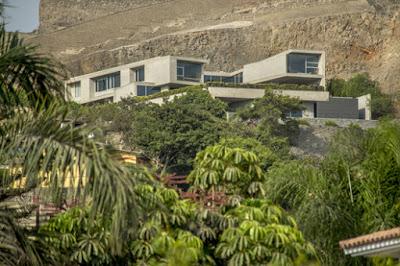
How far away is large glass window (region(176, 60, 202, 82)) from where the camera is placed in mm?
90312

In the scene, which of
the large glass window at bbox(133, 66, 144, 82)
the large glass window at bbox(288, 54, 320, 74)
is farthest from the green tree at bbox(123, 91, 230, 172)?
the large glass window at bbox(133, 66, 144, 82)

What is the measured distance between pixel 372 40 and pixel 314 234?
10305cm

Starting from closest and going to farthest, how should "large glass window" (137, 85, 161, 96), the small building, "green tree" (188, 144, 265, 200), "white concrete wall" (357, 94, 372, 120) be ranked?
1. the small building
2. "green tree" (188, 144, 265, 200)
3. "large glass window" (137, 85, 161, 96)
4. "white concrete wall" (357, 94, 372, 120)

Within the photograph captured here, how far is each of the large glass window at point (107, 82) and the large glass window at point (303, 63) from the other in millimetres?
12995

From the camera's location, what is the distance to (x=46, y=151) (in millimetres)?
8898

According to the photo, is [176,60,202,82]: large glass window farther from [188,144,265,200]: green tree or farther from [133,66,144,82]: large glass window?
[188,144,265,200]: green tree

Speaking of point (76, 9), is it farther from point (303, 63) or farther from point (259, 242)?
point (259, 242)

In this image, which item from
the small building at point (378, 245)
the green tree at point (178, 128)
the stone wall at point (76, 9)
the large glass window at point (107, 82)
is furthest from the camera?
the stone wall at point (76, 9)

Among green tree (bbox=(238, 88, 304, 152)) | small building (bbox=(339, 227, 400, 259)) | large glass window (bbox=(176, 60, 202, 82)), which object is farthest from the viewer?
large glass window (bbox=(176, 60, 202, 82))

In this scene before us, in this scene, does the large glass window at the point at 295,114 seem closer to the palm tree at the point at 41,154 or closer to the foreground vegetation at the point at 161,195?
the foreground vegetation at the point at 161,195

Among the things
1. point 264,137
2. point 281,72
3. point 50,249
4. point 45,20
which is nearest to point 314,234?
point 50,249

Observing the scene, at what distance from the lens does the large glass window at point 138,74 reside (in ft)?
308

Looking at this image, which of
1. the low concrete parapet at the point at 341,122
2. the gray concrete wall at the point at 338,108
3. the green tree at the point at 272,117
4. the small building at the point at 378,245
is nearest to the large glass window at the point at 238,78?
the gray concrete wall at the point at 338,108

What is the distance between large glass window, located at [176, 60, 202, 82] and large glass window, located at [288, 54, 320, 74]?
22.2 feet
